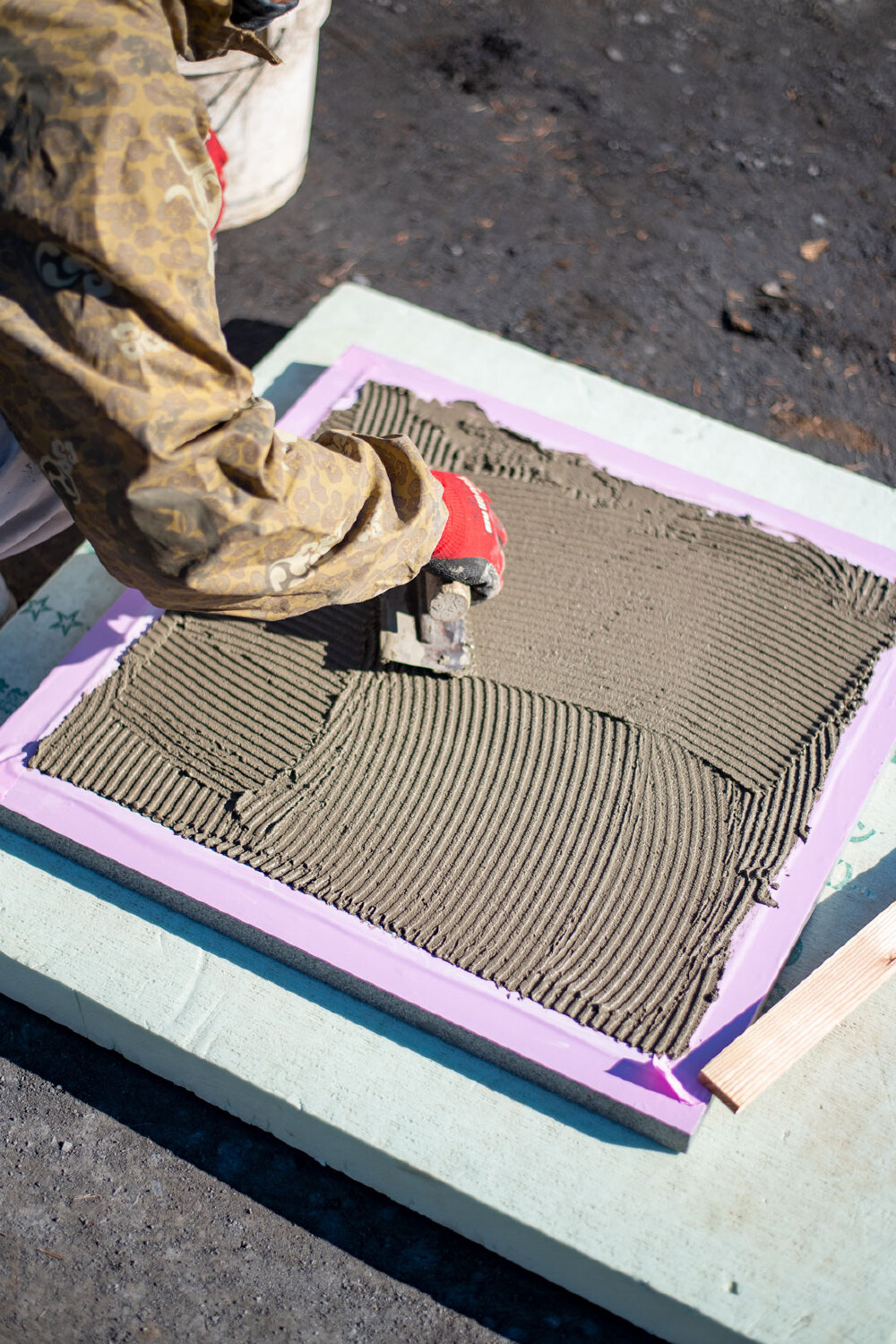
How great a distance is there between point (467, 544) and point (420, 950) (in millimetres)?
702

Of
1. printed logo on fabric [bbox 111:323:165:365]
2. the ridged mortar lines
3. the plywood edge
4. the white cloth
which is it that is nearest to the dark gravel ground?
the plywood edge

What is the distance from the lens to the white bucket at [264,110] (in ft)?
9.26

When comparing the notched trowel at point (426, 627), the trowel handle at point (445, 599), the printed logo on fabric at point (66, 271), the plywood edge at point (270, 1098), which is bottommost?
the plywood edge at point (270, 1098)

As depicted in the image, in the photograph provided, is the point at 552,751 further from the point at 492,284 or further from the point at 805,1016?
the point at 492,284

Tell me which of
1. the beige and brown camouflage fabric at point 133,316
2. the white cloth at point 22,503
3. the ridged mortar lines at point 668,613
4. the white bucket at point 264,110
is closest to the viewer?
the beige and brown camouflage fabric at point 133,316

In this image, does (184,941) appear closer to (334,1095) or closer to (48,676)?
(334,1095)

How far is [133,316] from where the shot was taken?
4.09 feet

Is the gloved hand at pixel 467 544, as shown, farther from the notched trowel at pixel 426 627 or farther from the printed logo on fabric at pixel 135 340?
the printed logo on fabric at pixel 135 340

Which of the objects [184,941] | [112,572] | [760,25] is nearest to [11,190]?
[112,572]

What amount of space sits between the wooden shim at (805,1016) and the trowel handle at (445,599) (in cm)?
87

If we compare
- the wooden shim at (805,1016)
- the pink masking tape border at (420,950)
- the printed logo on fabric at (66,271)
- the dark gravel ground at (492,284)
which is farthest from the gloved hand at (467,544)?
the dark gravel ground at (492,284)

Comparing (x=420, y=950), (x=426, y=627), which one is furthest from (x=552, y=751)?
(x=420, y=950)

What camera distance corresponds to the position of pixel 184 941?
190cm

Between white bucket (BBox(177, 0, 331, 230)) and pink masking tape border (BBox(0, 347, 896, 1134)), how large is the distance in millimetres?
1565
